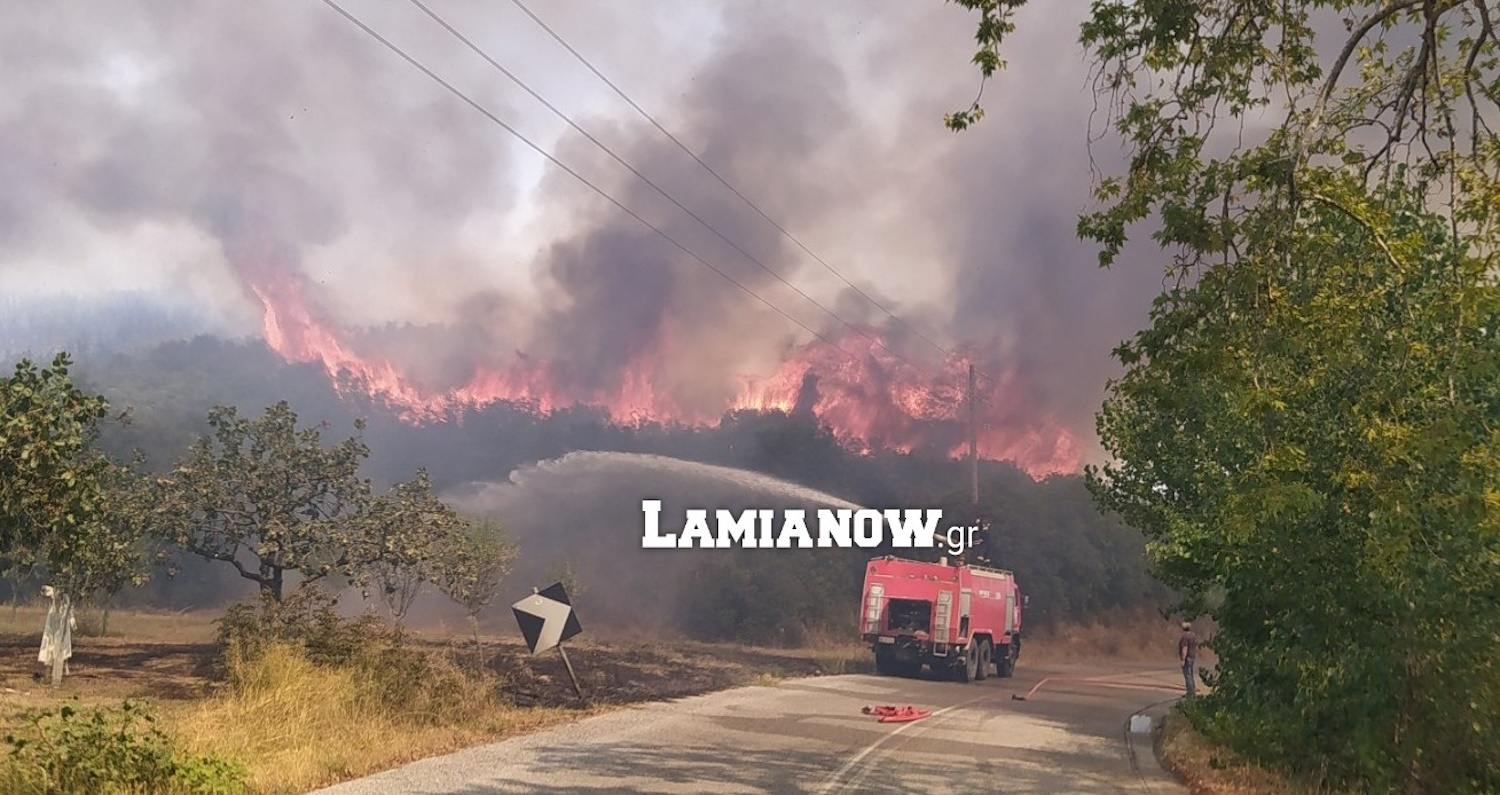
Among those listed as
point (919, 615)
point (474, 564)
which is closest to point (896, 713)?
point (919, 615)

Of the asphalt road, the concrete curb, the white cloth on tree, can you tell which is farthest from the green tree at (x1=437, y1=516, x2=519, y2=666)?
the concrete curb

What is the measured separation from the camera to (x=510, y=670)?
26812mm

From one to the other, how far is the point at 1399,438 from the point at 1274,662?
5276mm

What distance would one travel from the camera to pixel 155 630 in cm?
4175

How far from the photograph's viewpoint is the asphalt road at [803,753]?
13016mm

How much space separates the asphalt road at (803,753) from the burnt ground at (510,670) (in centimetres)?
245

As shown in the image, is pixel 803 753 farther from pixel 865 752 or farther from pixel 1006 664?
pixel 1006 664

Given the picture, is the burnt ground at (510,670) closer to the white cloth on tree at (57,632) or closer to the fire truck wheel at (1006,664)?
the white cloth on tree at (57,632)

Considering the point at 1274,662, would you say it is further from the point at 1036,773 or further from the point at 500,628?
the point at 500,628

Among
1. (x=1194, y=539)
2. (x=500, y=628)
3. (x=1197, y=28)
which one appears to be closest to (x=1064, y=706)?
(x=1194, y=539)

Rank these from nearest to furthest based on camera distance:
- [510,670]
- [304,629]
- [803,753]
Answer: [803,753] < [304,629] < [510,670]

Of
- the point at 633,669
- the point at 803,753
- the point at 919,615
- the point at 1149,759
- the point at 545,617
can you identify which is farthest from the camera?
the point at 919,615

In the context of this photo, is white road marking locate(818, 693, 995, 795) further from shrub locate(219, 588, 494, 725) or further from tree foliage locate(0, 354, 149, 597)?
tree foliage locate(0, 354, 149, 597)

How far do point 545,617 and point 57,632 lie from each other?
10013 millimetres
